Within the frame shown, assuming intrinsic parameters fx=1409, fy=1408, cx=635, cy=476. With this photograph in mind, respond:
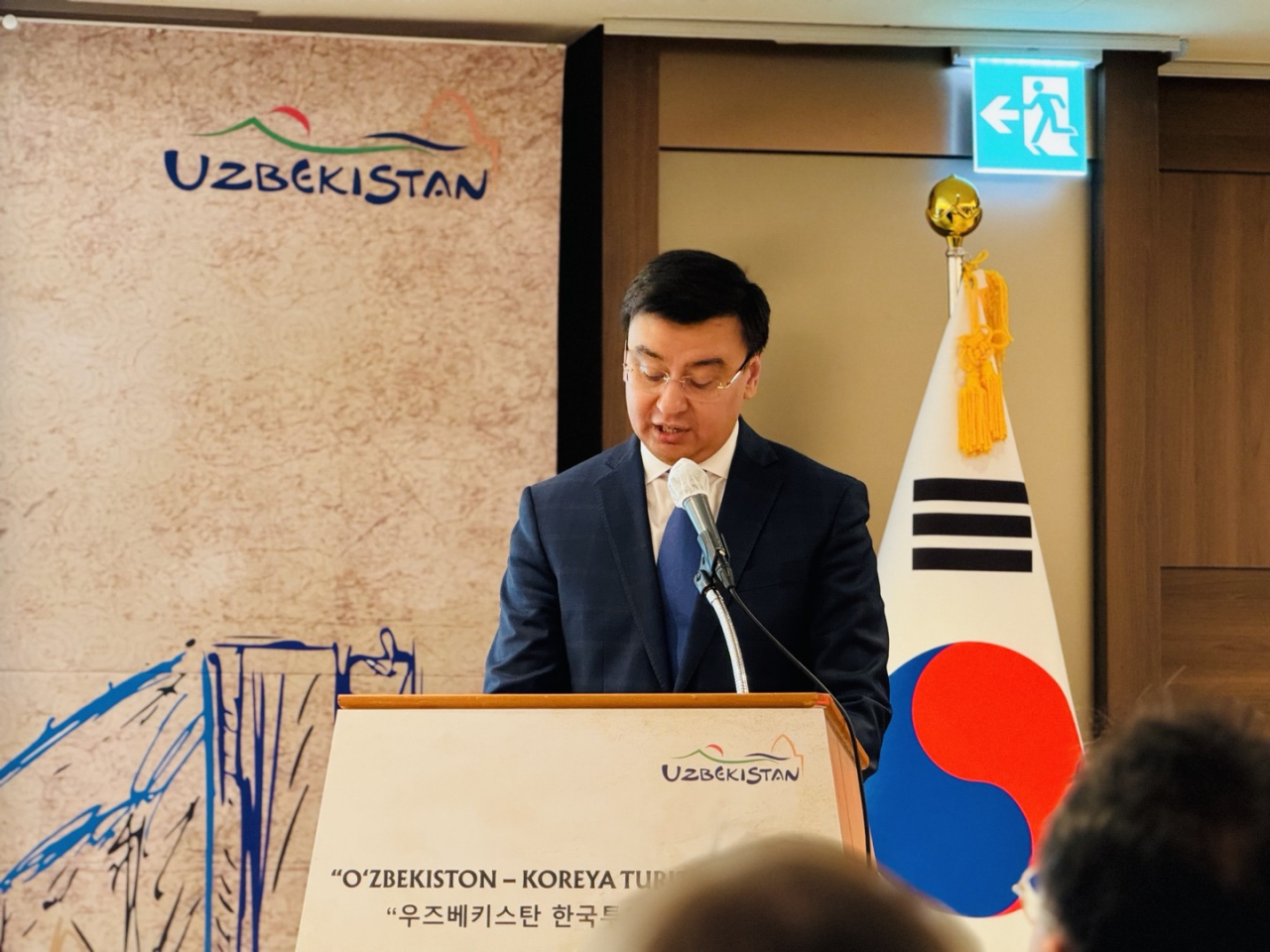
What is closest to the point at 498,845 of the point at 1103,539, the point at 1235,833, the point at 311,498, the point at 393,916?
the point at 393,916

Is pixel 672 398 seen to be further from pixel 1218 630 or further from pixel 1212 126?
pixel 1212 126

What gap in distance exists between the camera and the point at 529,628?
220 cm

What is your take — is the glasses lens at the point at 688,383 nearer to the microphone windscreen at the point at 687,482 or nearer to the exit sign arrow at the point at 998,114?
the microphone windscreen at the point at 687,482

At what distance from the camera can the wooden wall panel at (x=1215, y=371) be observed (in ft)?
12.6

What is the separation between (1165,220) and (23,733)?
3.24 metres

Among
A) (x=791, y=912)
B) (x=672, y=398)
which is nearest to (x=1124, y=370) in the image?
(x=672, y=398)

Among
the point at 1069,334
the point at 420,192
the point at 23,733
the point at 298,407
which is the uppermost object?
the point at 420,192

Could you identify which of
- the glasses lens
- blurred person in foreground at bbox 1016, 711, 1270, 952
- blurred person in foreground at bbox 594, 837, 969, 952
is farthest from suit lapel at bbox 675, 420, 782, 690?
blurred person in foreground at bbox 594, 837, 969, 952

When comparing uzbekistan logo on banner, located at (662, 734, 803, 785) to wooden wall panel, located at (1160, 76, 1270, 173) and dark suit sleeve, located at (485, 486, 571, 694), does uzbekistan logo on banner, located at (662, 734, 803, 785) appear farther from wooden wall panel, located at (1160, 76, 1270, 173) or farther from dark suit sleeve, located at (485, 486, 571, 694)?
wooden wall panel, located at (1160, 76, 1270, 173)

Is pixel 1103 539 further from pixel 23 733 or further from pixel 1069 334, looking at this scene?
pixel 23 733

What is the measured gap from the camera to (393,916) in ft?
4.66

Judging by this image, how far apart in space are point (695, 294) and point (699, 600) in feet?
1.64

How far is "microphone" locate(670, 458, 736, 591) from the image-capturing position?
5.55 ft

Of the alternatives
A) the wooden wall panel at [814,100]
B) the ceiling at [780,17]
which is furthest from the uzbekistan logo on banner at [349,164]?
the wooden wall panel at [814,100]
